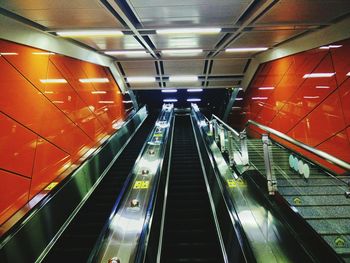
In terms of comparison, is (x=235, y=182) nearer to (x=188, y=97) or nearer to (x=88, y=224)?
(x=88, y=224)

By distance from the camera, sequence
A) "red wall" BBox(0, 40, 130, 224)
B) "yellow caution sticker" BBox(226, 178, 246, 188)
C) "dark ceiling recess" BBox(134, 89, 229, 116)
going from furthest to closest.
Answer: "dark ceiling recess" BBox(134, 89, 229, 116) → "yellow caution sticker" BBox(226, 178, 246, 188) → "red wall" BBox(0, 40, 130, 224)

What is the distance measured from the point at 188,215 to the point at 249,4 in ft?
11.3

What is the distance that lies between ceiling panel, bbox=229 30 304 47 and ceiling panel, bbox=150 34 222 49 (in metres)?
0.62

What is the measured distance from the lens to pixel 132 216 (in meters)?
3.03

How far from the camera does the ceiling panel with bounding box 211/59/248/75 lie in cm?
809

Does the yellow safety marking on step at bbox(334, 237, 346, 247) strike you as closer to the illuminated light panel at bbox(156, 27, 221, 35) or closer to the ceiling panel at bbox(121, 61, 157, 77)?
the illuminated light panel at bbox(156, 27, 221, 35)

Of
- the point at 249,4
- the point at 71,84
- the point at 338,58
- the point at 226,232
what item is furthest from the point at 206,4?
the point at 71,84

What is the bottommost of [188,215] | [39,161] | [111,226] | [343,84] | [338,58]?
[188,215]

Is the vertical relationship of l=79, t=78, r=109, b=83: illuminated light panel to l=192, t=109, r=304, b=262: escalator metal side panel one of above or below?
above

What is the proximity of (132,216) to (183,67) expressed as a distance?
648 cm

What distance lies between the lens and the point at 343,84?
4285 mm

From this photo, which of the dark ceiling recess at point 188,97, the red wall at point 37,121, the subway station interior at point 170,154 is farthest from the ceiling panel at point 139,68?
the dark ceiling recess at point 188,97

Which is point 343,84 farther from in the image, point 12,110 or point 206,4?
point 12,110

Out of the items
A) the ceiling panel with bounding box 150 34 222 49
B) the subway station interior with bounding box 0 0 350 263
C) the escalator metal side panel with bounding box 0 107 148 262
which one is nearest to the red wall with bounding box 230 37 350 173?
the subway station interior with bounding box 0 0 350 263
